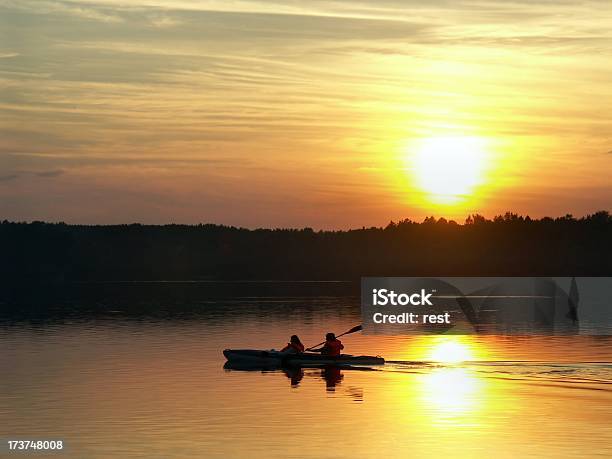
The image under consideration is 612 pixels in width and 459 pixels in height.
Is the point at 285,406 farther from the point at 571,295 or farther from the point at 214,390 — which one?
the point at 571,295

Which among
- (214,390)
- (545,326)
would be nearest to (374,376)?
(214,390)

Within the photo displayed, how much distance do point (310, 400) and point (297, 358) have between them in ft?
37.9

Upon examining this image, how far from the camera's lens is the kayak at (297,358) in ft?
189

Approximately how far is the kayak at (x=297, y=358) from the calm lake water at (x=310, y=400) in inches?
28.9

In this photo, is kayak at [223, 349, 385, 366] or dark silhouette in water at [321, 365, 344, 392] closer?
dark silhouette in water at [321, 365, 344, 392]

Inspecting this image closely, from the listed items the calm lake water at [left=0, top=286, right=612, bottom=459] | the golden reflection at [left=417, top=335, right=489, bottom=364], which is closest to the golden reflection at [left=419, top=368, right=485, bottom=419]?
the calm lake water at [left=0, top=286, right=612, bottom=459]

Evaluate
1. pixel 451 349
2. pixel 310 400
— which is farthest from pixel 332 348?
pixel 451 349

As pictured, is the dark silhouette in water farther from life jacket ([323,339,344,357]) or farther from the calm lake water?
life jacket ([323,339,344,357])

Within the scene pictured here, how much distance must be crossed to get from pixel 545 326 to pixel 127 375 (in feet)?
194

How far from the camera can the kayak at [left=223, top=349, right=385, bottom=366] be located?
5772 centimetres

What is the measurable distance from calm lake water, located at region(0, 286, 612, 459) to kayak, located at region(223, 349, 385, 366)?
0.73 meters

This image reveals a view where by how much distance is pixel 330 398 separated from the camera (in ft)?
157

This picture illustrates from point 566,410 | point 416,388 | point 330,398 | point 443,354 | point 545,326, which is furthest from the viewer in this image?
point 545,326

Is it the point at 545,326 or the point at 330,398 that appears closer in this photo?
the point at 330,398
